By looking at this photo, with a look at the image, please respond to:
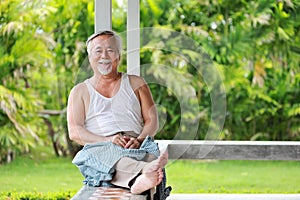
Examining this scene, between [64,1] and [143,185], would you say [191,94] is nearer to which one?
[143,185]

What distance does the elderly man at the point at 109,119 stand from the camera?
9.48 feet

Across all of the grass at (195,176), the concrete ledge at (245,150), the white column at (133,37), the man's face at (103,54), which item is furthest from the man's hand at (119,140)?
the grass at (195,176)

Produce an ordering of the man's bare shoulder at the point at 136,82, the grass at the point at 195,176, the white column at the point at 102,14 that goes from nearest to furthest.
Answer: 1. the man's bare shoulder at the point at 136,82
2. the white column at the point at 102,14
3. the grass at the point at 195,176

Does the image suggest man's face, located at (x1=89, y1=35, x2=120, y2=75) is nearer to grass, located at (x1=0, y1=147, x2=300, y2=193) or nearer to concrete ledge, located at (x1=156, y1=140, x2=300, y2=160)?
concrete ledge, located at (x1=156, y1=140, x2=300, y2=160)

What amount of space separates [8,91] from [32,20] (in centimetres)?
81

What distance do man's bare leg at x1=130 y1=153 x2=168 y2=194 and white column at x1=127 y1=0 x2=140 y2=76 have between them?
1.05 meters

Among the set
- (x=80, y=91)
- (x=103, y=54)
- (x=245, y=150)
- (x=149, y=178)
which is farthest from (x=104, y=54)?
(x=245, y=150)

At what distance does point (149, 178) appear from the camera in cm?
264

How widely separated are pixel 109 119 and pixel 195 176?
3885 millimetres

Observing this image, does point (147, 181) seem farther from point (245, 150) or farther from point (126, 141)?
point (245, 150)

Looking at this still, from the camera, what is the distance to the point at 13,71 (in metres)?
6.68

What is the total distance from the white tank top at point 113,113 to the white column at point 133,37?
1.81 feet

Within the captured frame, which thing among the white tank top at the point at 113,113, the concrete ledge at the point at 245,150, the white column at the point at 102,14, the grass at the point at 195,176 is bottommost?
the grass at the point at 195,176

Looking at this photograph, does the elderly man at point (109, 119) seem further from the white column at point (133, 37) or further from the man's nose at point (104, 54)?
the white column at point (133, 37)
